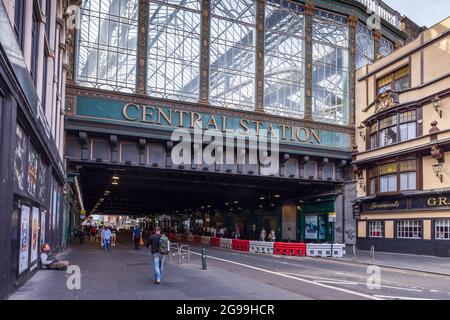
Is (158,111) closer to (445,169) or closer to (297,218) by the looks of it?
(445,169)

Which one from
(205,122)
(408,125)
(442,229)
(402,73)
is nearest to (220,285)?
(205,122)

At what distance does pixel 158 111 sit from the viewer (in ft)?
103

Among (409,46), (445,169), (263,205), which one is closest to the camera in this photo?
(445,169)

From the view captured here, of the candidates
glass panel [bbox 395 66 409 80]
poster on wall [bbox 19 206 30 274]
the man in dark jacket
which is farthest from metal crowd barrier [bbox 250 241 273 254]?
poster on wall [bbox 19 206 30 274]

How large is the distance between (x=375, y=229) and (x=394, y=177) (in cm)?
438

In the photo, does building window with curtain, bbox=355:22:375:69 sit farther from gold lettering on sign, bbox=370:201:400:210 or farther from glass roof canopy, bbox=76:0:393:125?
gold lettering on sign, bbox=370:201:400:210

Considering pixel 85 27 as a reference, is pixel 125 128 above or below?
below

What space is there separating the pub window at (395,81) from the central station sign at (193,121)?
5.25 metres

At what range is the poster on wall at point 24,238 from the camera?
11898 mm

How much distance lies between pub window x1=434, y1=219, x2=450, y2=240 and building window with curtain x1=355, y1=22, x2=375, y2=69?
57.0 feet

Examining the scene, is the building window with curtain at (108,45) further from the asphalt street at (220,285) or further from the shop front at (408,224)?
the shop front at (408,224)

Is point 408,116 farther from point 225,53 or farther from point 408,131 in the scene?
point 225,53

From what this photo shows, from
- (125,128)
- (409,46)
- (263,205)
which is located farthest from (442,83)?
(263,205)
